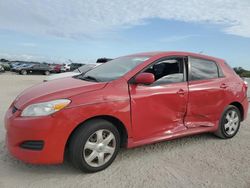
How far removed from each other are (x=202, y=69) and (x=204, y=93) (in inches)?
18.4

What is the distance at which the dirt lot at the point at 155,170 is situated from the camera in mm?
2869

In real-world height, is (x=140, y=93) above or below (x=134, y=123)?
above

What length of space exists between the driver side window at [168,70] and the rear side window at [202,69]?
0.23 metres

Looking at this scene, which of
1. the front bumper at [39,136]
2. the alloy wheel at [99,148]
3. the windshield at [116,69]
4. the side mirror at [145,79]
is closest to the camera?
the front bumper at [39,136]

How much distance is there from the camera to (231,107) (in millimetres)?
4461

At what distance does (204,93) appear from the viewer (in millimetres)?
3988

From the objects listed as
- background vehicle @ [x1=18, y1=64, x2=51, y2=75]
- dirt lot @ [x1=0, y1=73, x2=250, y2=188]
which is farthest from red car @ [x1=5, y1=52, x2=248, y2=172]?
background vehicle @ [x1=18, y1=64, x2=51, y2=75]

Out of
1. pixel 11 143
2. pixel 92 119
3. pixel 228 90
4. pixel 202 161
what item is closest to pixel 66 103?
pixel 92 119

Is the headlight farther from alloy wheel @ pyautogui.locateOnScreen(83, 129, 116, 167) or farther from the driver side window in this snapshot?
the driver side window

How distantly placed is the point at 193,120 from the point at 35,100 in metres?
2.49

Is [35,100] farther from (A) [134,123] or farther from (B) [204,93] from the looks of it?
(B) [204,93]

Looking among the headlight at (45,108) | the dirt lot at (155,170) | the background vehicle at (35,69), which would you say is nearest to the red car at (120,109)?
the headlight at (45,108)

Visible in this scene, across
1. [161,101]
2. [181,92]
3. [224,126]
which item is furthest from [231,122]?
[161,101]

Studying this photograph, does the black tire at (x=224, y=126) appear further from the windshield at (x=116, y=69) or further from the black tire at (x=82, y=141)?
the black tire at (x=82, y=141)
